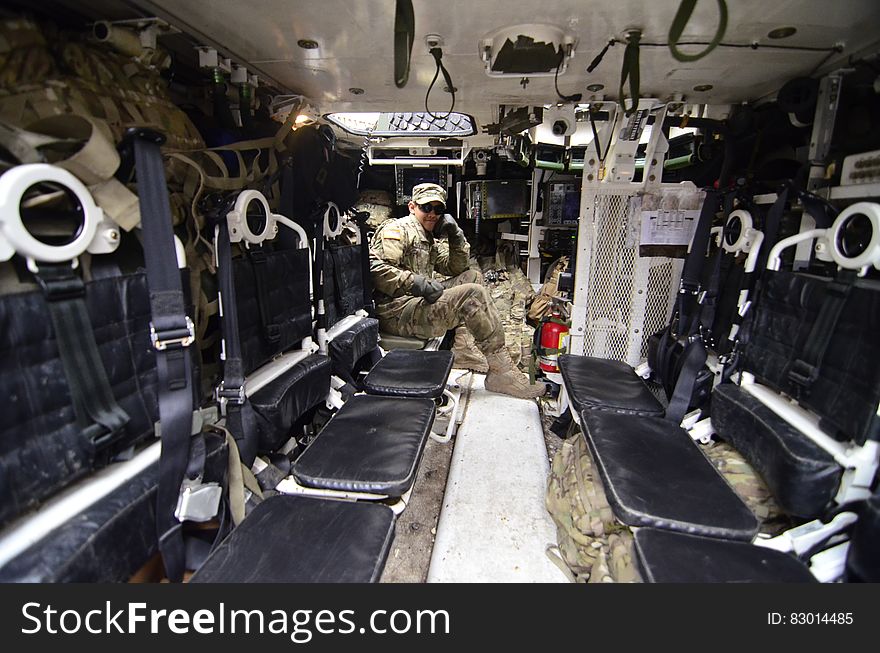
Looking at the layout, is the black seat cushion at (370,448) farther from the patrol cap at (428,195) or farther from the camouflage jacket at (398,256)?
the patrol cap at (428,195)

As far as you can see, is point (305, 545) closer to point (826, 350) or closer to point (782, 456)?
point (782, 456)

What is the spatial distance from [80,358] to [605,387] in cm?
250

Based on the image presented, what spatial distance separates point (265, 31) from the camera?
192cm

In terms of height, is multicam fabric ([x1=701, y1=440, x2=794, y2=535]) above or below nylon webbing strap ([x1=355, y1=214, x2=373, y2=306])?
below

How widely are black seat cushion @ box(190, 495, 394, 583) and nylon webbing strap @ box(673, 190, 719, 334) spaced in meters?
2.24

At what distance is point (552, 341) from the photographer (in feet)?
13.0

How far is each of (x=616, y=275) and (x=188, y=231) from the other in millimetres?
2788

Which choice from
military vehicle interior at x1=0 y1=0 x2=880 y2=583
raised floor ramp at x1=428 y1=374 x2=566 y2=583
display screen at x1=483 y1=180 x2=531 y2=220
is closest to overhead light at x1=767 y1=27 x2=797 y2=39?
military vehicle interior at x1=0 y1=0 x2=880 y2=583

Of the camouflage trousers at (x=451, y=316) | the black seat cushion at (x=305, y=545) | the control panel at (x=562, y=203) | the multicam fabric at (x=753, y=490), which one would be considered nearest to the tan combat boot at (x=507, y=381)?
the camouflage trousers at (x=451, y=316)

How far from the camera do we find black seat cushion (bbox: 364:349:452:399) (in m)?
2.62

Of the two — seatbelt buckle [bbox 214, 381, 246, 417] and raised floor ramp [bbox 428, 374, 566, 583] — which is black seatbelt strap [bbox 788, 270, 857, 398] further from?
seatbelt buckle [bbox 214, 381, 246, 417]

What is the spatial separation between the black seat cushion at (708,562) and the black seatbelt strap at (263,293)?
1798 mm

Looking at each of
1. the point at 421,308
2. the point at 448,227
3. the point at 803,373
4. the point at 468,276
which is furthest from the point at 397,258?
the point at 803,373

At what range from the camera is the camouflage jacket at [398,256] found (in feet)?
12.8
